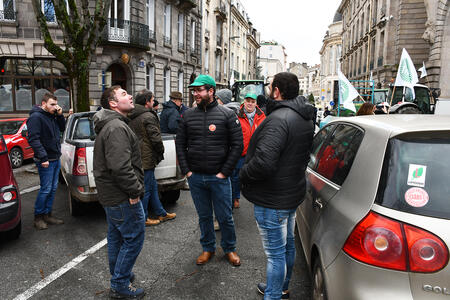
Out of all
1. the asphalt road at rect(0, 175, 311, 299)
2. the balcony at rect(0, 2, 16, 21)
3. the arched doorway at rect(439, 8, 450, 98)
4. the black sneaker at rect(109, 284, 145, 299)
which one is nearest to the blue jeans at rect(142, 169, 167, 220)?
the asphalt road at rect(0, 175, 311, 299)

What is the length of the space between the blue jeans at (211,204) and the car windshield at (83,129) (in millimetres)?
3124

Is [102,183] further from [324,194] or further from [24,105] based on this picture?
[24,105]

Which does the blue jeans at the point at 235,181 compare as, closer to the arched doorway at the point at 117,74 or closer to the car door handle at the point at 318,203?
the car door handle at the point at 318,203

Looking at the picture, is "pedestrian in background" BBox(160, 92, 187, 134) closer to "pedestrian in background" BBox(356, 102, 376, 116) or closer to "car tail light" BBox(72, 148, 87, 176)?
"car tail light" BBox(72, 148, 87, 176)

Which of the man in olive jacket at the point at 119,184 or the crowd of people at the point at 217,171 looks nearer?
the crowd of people at the point at 217,171

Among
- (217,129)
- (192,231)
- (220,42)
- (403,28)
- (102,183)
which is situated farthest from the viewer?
(220,42)

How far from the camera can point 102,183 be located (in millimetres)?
3088

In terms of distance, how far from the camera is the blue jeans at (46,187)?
5.09m

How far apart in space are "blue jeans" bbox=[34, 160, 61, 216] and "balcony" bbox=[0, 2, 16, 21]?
52.8 feet

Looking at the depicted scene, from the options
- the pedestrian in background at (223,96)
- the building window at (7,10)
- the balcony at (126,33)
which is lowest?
the pedestrian in background at (223,96)

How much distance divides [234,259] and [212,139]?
137 centimetres

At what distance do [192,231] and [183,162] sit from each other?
1.54 metres

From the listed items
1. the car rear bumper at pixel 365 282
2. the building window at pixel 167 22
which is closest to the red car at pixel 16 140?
the car rear bumper at pixel 365 282

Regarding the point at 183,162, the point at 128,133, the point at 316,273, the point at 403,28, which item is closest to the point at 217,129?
the point at 183,162
